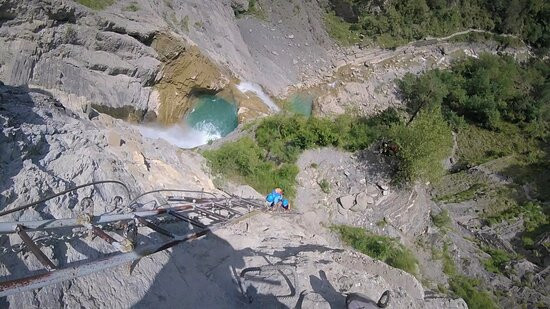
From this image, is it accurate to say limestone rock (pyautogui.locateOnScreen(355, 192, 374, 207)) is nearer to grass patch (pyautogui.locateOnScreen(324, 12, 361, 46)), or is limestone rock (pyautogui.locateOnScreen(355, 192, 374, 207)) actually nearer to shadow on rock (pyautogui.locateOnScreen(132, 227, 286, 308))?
shadow on rock (pyautogui.locateOnScreen(132, 227, 286, 308))

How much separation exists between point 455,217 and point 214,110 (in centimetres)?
1792

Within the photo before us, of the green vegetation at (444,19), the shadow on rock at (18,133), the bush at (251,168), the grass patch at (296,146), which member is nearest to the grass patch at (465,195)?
the grass patch at (296,146)

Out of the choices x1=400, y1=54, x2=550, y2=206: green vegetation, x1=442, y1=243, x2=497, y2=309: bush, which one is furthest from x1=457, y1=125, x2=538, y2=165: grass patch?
x1=442, y1=243, x2=497, y2=309: bush

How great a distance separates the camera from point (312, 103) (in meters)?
30.5

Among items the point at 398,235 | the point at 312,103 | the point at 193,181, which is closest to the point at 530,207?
the point at 398,235

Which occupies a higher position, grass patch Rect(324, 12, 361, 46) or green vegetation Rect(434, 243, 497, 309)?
grass patch Rect(324, 12, 361, 46)

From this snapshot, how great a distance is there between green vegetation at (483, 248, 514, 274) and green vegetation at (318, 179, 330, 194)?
8.81m

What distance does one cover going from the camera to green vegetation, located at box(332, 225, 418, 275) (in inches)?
617

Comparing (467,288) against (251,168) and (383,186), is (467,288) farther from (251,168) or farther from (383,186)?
(251,168)

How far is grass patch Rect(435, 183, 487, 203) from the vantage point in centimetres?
2473

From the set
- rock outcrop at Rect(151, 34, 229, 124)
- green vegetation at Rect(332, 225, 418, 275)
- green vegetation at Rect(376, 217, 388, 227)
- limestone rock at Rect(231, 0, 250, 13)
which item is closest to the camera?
green vegetation at Rect(332, 225, 418, 275)

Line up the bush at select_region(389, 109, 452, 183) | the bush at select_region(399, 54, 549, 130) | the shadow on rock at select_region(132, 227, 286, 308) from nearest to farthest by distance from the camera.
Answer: the shadow on rock at select_region(132, 227, 286, 308) < the bush at select_region(389, 109, 452, 183) < the bush at select_region(399, 54, 549, 130)

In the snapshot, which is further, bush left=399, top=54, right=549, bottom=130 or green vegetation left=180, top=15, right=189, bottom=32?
bush left=399, top=54, right=549, bottom=130

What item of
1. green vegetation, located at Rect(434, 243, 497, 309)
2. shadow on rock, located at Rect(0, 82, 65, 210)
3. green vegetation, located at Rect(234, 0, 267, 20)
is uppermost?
shadow on rock, located at Rect(0, 82, 65, 210)
